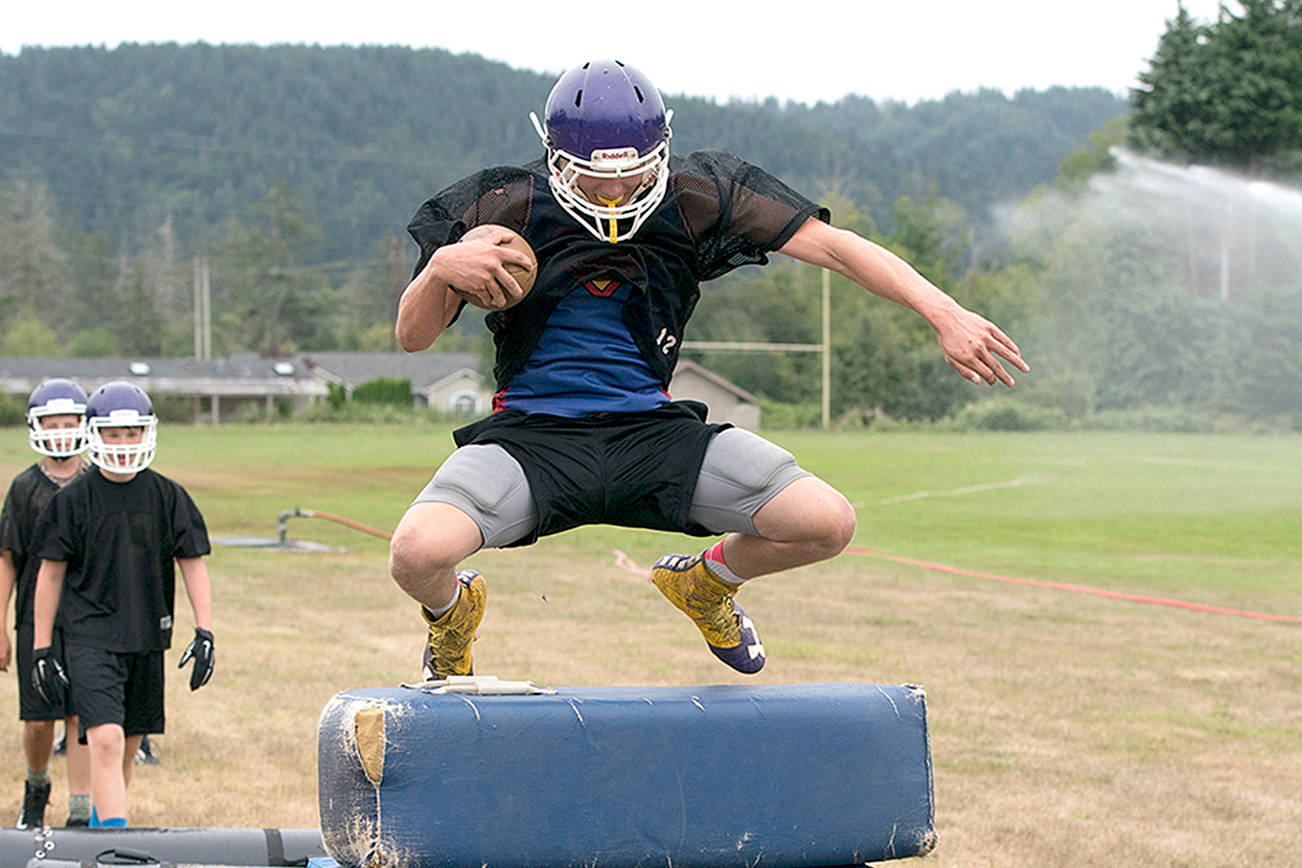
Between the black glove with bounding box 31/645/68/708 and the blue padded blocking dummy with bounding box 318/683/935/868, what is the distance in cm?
339

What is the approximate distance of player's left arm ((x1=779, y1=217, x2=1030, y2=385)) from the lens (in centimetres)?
387

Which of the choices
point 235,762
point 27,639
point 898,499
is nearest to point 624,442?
point 27,639

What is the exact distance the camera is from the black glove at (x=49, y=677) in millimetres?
6492

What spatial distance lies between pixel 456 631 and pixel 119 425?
2903 millimetres

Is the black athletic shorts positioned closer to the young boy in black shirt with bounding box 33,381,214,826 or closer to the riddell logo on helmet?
the riddell logo on helmet

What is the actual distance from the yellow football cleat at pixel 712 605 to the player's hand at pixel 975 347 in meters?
1.05

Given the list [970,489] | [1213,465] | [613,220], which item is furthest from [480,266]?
[1213,465]

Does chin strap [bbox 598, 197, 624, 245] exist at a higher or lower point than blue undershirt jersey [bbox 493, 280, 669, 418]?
higher

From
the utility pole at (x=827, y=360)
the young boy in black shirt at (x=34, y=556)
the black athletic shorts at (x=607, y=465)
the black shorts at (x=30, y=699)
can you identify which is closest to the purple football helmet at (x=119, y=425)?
the young boy in black shirt at (x=34, y=556)

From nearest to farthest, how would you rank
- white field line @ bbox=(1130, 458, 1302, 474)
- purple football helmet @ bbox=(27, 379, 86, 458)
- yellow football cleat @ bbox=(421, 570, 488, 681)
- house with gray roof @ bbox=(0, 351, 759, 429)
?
yellow football cleat @ bbox=(421, 570, 488, 681)
purple football helmet @ bbox=(27, 379, 86, 458)
white field line @ bbox=(1130, 458, 1302, 474)
house with gray roof @ bbox=(0, 351, 759, 429)

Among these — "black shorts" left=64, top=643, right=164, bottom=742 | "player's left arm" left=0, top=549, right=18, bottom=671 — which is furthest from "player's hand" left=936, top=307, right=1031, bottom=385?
"player's left arm" left=0, top=549, right=18, bottom=671

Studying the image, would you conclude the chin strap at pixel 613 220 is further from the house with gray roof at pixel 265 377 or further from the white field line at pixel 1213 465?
the house with gray roof at pixel 265 377

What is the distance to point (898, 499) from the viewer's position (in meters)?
30.7

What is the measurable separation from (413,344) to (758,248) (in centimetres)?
101
